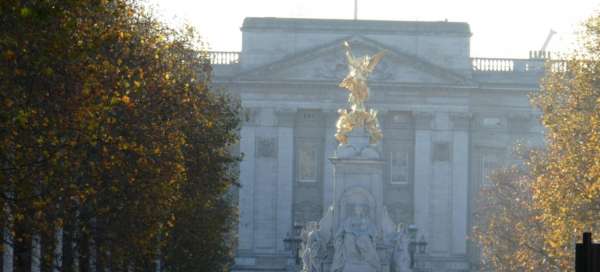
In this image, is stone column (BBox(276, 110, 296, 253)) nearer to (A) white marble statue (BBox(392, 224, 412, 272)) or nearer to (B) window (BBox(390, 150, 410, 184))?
(B) window (BBox(390, 150, 410, 184))

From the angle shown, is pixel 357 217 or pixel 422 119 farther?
pixel 422 119

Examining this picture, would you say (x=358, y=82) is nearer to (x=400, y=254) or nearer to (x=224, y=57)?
(x=400, y=254)

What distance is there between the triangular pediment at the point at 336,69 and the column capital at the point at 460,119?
2.21 m

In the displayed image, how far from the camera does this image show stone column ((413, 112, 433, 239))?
129 m

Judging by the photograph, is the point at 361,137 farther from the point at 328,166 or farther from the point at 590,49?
the point at 328,166

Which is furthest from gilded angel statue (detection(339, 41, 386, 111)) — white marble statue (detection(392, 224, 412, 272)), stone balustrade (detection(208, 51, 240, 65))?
stone balustrade (detection(208, 51, 240, 65))

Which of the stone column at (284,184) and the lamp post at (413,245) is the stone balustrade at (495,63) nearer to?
the stone column at (284,184)

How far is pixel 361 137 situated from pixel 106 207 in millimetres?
36135

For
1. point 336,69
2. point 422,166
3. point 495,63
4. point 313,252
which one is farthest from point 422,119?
point 313,252

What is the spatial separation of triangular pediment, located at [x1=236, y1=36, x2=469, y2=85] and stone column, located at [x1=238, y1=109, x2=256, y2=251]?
3.31 m

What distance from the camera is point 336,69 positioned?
129000 mm

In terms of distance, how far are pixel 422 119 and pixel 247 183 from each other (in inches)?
510

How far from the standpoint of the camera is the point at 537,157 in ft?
236

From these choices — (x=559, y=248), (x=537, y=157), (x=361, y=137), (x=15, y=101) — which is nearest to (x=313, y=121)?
(x=361, y=137)
